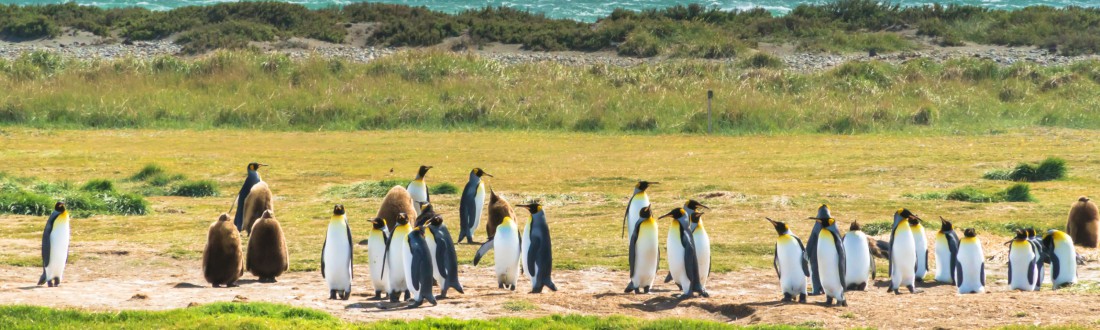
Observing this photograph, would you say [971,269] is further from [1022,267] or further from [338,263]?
[338,263]

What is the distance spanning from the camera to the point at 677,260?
1243 centimetres

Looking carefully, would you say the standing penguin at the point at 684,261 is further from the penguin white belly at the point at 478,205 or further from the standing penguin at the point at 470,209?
the penguin white belly at the point at 478,205

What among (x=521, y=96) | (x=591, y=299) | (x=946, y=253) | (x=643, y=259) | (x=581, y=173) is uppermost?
(x=521, y=96)

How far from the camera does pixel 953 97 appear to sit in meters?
36.1

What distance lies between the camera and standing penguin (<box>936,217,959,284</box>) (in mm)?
13477

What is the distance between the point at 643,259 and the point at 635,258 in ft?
0.26

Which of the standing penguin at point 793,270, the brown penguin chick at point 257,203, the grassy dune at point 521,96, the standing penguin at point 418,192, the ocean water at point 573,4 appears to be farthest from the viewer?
the ocean water at point 573,4

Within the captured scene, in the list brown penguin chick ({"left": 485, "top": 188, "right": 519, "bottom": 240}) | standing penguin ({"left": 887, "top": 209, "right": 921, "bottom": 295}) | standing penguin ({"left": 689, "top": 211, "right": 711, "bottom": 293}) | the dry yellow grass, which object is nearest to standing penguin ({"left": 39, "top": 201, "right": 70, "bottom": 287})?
the dry yellow grass

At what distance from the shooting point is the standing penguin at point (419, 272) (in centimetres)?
1174

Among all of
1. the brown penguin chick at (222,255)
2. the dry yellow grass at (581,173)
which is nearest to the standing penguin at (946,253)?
the dry yellow grass at (581,173)

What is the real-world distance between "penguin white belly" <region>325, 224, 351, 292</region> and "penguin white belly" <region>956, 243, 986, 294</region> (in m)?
5.57

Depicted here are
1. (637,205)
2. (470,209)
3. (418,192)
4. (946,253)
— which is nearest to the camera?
(946,253)

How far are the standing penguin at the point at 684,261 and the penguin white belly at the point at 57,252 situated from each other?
5.41 m

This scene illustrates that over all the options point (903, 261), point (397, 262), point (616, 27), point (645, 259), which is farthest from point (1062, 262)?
point (616, 27)
